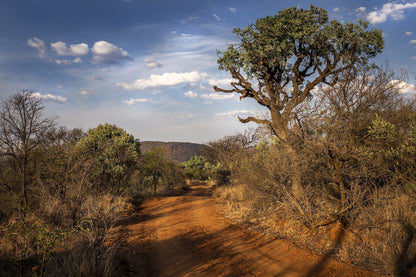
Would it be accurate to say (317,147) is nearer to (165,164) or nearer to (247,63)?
(247,63)

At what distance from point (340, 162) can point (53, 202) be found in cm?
792

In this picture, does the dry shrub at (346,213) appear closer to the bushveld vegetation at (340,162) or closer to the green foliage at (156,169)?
the bushveld vegetation at (340,162)

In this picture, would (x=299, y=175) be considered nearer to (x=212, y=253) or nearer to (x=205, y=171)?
(x=212, y=253)

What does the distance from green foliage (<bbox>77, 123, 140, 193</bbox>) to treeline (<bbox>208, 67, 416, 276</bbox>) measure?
962 centimetres

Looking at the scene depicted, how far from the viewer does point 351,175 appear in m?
6.95

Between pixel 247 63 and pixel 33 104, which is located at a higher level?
pixel 247 63

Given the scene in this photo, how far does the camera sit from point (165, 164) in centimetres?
2303

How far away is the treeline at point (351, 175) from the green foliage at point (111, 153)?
9.62 m

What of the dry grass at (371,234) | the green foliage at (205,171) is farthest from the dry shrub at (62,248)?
the green foliage at (205,171)

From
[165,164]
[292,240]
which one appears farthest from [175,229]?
[165,164]

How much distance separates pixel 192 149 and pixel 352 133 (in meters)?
81.3

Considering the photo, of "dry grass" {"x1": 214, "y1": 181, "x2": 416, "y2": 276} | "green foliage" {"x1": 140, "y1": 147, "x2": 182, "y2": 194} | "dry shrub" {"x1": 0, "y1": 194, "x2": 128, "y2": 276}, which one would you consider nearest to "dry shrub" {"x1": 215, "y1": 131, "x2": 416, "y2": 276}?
"dry grass" {"x1": 214, "y1": 181, "x2": 416, "y2": 276}

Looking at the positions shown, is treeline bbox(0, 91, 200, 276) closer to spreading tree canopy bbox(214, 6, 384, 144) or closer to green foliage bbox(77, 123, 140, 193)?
green foliage bbox(77, 123, 140, 193)

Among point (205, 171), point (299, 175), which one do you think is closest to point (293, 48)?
point (299, 175)
